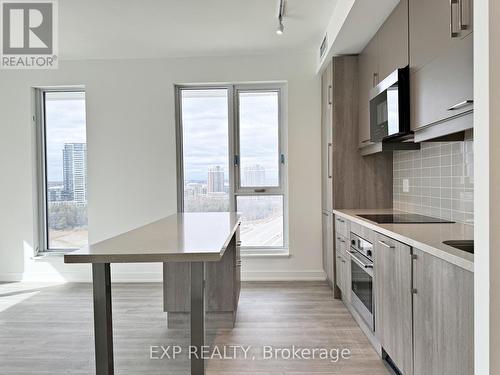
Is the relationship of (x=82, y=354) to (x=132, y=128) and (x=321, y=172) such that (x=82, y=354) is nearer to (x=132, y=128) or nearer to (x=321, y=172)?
(x=132, y=128)

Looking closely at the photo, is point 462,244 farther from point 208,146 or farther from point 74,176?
point 74,176

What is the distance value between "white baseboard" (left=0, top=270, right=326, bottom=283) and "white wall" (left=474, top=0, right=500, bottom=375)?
352cm

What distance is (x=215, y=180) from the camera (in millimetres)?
4750

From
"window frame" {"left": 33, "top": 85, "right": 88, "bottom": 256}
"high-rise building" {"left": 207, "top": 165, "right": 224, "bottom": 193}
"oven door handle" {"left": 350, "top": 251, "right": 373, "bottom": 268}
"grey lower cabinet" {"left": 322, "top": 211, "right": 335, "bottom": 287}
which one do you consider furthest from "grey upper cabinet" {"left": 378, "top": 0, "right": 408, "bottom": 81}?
"window frame" {"left": 33, "top": 85, "right": 88, "bottom": 256}

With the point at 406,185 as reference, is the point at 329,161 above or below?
above

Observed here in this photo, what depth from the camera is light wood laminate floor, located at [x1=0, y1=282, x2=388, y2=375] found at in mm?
2398

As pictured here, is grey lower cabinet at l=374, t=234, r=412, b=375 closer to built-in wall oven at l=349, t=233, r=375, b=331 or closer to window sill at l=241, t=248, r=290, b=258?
built-in wall oven at l=349, t=233, r=375, b=331

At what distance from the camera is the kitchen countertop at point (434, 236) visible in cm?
141

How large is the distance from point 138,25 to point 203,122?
142 centimetres

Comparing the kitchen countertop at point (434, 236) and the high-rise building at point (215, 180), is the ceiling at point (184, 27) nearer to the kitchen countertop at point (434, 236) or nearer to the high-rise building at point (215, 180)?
the high-rise building at point (215, 180)

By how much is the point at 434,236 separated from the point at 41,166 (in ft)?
A: 15.1

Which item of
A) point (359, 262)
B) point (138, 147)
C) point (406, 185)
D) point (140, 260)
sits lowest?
point (359, 262)

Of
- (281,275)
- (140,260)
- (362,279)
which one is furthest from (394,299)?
(281,275)
